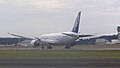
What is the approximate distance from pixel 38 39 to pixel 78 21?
1373 centimetres

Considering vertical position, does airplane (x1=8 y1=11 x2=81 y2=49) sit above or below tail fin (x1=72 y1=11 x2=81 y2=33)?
below
